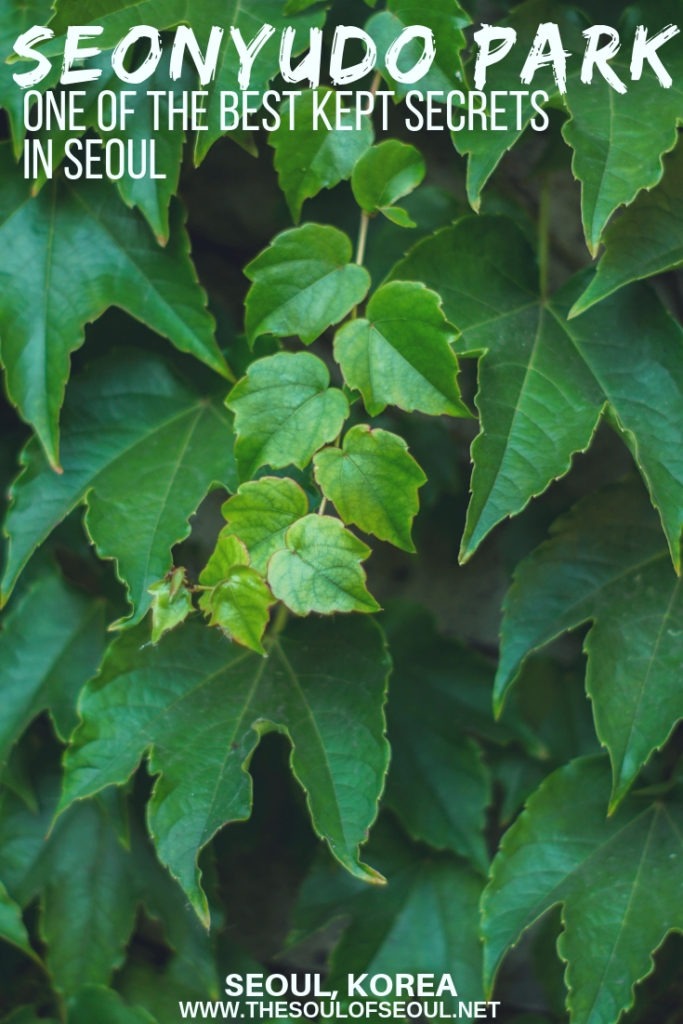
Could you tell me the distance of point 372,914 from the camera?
996mm

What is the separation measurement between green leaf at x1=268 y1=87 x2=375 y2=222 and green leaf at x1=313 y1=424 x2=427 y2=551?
0.21 metres

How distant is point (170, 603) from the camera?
72cm

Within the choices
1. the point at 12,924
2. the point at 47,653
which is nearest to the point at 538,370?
the point at 47,653

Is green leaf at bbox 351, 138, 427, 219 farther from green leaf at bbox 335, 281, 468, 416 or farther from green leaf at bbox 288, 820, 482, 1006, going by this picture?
green leaf at bbox 288, 820, 482, 1006

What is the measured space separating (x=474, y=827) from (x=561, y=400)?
44cm

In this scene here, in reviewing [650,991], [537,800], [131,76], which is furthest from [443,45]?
[650,991]

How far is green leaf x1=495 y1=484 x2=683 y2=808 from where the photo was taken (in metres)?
0.79

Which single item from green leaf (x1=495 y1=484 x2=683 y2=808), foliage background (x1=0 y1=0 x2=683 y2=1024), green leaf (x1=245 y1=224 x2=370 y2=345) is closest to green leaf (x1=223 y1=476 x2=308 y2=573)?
foliage background (x1=0 y1=0 x2=683 y2=1024)

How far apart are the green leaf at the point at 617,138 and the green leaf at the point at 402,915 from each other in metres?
0.62

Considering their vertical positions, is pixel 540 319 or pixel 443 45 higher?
pixel 443 45

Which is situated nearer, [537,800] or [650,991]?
[537,800]

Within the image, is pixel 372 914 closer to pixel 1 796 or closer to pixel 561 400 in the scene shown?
pixel 1 796

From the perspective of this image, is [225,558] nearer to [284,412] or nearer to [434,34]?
[284,412]

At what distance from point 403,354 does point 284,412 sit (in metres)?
0.09
